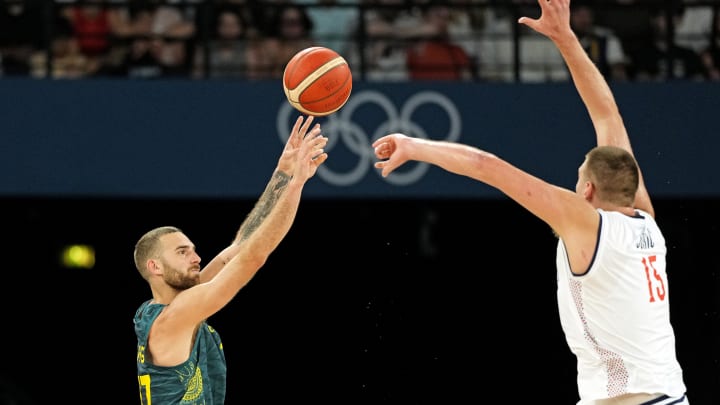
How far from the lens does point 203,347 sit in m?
5.79

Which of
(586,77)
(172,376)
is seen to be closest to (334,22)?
(586,77)

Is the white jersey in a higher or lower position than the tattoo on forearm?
lower

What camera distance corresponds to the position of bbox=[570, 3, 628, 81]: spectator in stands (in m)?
10.6

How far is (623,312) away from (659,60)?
6421 mm

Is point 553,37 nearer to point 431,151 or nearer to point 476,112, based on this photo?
point 431,151

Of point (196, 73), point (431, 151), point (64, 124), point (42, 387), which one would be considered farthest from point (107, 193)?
point (431, 151)

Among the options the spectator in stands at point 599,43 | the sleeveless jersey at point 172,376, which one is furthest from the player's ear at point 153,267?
the spectator in stands at point 599,43

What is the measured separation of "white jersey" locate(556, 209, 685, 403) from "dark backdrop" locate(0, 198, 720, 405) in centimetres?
739

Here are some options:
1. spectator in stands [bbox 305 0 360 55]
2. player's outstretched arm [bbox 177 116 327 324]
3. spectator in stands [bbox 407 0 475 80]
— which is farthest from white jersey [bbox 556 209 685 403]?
spectator in stands [bbox 305 0 360 55]

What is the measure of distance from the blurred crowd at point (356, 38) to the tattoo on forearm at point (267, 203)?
13.4 ft

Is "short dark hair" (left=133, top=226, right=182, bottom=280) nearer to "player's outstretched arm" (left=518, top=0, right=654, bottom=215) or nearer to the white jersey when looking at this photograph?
the white jersey

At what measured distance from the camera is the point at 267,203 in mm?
6469

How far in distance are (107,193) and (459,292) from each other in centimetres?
429

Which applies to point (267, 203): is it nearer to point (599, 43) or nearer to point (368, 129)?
point (368, 129)
